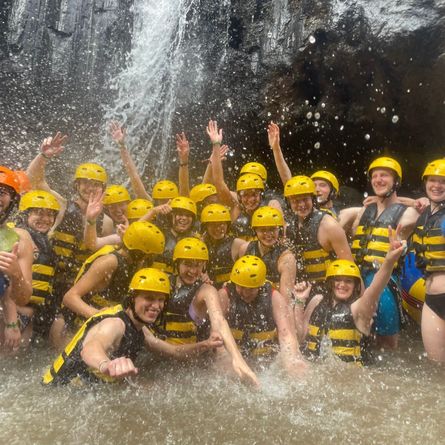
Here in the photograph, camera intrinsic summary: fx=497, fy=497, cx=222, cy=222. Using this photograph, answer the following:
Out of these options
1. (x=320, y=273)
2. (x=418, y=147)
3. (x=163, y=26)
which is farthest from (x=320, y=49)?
(x=320, y=273)

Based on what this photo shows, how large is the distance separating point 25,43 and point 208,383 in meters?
10.0

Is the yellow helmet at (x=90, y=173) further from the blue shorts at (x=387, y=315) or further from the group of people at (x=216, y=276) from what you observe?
the blue shorts at (x=387, y=315)

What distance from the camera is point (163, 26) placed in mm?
11938

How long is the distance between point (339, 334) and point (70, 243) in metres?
3.66

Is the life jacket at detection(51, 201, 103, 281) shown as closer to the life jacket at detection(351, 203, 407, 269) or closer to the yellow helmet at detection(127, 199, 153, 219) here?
the yellow helmet at detection(127, 199, 153, 219)

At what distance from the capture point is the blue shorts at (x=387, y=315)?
5961 mm

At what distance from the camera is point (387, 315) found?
5.97m

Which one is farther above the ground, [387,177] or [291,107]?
[291,107]

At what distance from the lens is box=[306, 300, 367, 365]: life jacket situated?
5.25 metres

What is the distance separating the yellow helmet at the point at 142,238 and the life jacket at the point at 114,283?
0.55 ft

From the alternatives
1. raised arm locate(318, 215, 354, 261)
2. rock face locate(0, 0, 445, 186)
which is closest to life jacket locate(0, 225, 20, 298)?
raised arm locate(318, 215, 354, 261)

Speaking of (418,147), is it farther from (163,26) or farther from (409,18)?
(163,26)

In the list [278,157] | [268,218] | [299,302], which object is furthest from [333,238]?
[278,157]

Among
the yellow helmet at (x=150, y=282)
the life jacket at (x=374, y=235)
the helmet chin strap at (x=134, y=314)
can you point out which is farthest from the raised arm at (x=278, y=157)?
the helmet chin strap at (x=134, y=314)
